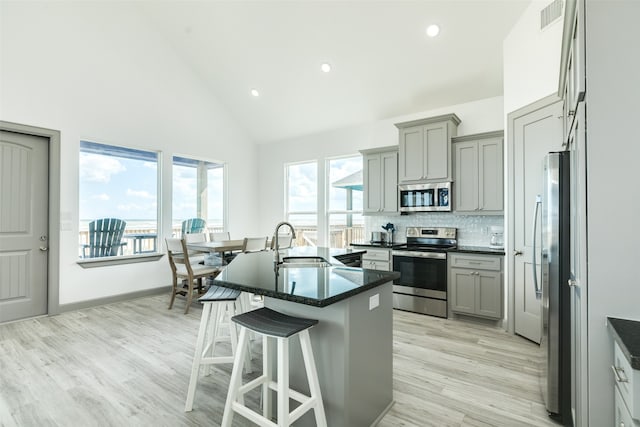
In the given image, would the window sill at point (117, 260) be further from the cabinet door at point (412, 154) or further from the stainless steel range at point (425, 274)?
the cabinet door at point (412, 154)

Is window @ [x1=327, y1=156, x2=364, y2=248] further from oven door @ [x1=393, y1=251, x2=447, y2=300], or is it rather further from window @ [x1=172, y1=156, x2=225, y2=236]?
window @ [x1=172, y1=156, x2=225, y2=236]

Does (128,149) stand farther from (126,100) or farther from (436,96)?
(436,96)

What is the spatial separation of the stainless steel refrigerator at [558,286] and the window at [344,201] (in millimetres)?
3657

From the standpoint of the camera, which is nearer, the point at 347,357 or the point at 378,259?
the point at 347,357

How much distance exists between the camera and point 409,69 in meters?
4.34

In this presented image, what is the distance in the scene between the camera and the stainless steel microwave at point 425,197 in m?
4.30

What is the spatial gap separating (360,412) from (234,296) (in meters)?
1.14

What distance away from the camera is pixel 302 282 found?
6.08ft

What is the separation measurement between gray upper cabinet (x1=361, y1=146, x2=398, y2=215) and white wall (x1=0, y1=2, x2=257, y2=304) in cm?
320

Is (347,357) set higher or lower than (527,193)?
lower

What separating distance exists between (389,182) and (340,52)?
78.8 inches

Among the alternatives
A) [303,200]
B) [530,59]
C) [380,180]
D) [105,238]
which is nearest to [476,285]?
[380,180]

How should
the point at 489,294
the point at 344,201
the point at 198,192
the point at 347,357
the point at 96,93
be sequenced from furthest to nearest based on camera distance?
the point at 198,192 < the point at 344,201 < the point at 96,93 < the point at 489,294 < the point at 347,357

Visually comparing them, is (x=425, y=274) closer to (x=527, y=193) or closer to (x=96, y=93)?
(x=527, y=193)
